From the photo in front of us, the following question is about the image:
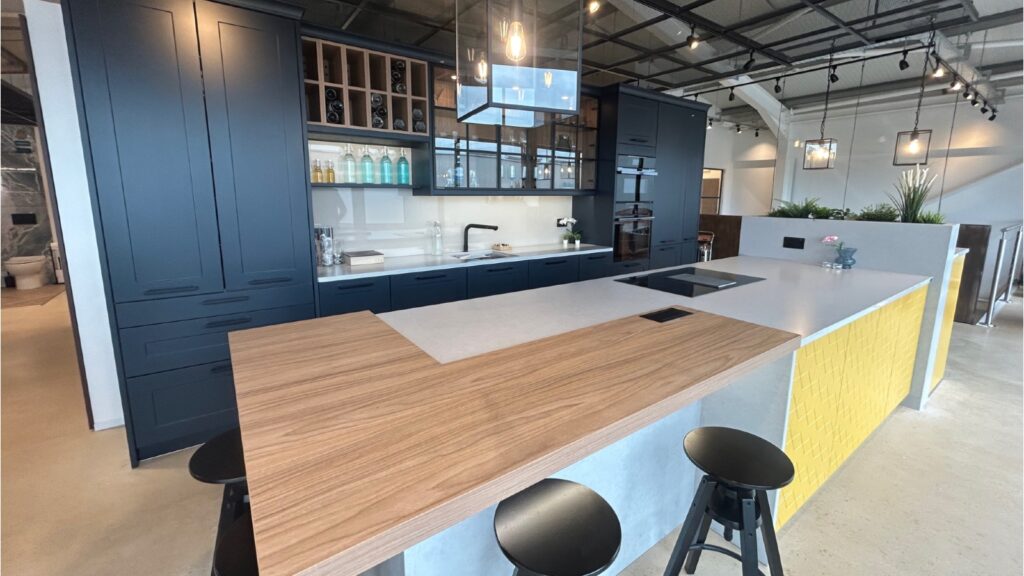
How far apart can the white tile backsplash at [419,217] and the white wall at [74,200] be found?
1280 millimetres

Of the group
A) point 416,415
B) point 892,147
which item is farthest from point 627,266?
point 892,147

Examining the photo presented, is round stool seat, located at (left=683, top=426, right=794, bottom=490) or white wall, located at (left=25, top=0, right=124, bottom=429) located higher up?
white wall, located at (left=25, top=0, right=124, bottom=429)

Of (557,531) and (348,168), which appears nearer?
(557,531)

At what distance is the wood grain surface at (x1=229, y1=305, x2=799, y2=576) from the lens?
65 centimetres

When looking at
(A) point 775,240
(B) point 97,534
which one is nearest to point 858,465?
(A) point 775,240

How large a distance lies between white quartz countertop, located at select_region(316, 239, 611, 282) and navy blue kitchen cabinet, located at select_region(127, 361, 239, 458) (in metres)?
0.83

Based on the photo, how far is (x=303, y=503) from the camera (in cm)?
67

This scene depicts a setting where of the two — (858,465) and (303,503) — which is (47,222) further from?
(858,465)

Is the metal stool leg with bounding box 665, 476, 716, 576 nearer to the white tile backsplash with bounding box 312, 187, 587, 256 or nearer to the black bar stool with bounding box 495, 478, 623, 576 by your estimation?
the black bar stool with bounding box 495, 478, 623, 576

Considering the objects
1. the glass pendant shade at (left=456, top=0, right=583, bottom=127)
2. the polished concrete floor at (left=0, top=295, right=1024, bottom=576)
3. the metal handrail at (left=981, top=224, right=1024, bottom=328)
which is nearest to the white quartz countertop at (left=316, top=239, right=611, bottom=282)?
the polished concrete floor at (left=0, top=295, right=1024, bottom=576)

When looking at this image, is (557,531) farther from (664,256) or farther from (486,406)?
(664,256)

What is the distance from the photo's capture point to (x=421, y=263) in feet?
11.2

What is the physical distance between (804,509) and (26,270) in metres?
9.74

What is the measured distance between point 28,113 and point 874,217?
9.20 meters
